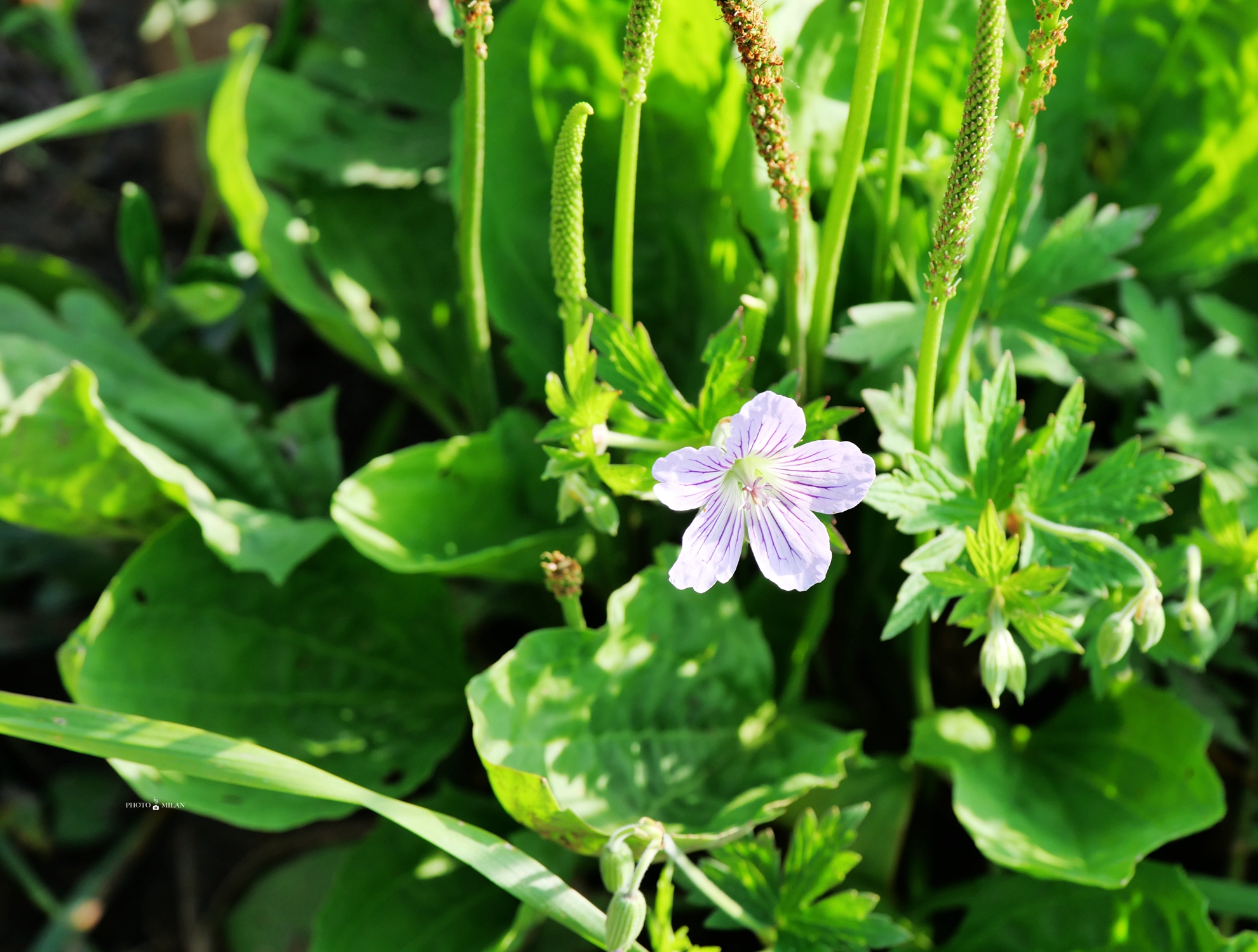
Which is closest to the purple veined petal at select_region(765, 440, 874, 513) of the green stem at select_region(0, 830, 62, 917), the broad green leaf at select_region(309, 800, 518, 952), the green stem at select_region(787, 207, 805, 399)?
the green stem at select_region(787, 207, 805, 399)

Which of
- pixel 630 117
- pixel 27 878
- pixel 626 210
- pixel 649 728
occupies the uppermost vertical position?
pixel 630 117

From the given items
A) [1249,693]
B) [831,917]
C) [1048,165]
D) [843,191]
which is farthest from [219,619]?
[1249,693]

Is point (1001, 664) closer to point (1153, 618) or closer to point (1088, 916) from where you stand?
point (1153, 618)

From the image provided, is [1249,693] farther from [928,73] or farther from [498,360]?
[498,360]

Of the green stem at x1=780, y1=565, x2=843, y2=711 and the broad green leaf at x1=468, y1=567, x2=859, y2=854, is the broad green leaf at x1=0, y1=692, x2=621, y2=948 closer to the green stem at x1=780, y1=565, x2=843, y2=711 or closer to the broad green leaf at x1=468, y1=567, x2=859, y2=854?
the broad green leaf at x1=468, y1=567, x2=859, y2=854

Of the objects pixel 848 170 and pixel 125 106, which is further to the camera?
pixel 125 106

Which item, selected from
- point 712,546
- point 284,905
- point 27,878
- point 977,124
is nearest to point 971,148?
point 977,124

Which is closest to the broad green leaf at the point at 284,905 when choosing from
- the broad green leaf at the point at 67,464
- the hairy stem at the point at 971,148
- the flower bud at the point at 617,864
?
the broad green leaf at the point at 67,464
